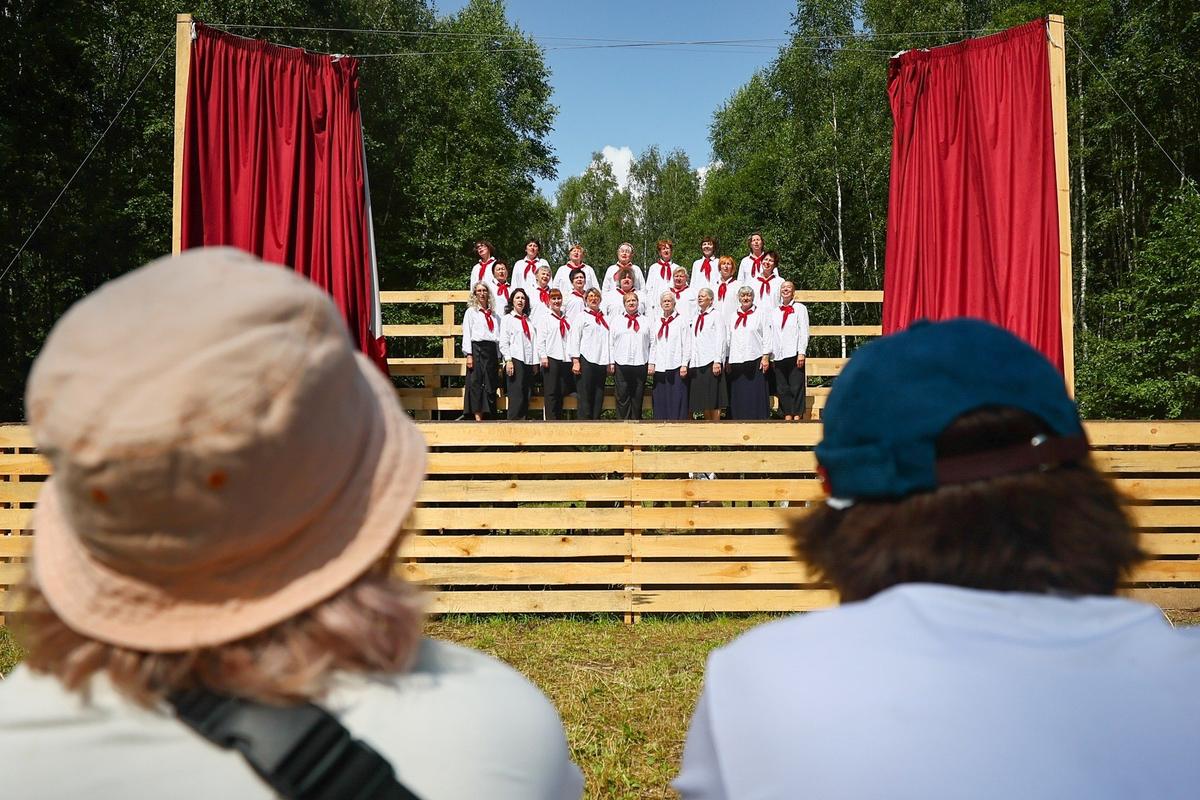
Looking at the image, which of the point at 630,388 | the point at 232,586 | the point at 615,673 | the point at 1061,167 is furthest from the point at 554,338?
the point at 232,586

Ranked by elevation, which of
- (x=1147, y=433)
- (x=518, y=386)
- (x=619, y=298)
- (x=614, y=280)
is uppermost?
(x=614, y=280)

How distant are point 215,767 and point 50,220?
2534 centimetres

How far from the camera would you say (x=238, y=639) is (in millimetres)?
899

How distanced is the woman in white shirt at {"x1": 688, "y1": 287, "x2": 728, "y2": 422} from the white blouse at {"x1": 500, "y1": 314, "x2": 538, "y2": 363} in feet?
6.97

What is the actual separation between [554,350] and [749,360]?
8.26ft

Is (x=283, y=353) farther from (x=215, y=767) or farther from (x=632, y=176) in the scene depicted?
(x=632, y=176)

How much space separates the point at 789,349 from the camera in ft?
37.6

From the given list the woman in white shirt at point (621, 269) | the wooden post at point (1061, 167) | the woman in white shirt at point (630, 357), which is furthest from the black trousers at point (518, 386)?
the wooden post at point (1061, 167)

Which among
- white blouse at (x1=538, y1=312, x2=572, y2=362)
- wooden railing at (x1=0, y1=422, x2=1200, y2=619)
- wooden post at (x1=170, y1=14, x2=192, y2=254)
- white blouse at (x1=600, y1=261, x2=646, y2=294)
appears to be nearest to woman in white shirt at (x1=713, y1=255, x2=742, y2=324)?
white blouse at (x1=600, y1=261, x2=646, y2=294)

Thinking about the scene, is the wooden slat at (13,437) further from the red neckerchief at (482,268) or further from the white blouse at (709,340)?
the red neckerchief at (482,268)

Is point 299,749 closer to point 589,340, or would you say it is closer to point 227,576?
point 227,576

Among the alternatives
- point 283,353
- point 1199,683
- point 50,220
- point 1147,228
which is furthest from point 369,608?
point 1147,228

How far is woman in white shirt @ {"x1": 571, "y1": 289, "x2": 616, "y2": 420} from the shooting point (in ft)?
39.3

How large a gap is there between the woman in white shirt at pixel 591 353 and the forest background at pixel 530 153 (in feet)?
22.5
